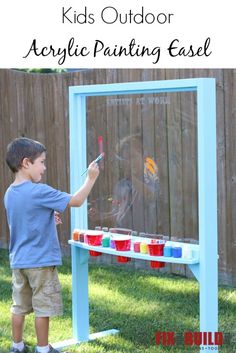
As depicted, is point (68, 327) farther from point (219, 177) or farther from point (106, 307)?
point (219, 177)

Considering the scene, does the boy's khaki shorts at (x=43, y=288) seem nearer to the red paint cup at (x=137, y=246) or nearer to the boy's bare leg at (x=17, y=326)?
the boy's bare leg at (x=17, y=326)

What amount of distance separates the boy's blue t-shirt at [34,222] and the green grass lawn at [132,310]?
2.13 feet

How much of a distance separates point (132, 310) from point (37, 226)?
4.67 ft

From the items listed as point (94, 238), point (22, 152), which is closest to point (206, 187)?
point (94, 238)

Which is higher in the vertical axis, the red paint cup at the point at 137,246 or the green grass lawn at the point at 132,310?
the red paint cup at the point at 137,246

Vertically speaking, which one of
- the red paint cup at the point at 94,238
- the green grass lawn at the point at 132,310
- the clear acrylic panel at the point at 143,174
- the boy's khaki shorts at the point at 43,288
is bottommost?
the green grass lawn at the point at 132,310

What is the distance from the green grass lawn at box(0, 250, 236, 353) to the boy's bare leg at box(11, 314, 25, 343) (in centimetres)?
15

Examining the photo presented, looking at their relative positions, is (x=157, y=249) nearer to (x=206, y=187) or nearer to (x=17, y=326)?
(x=206, y=187)

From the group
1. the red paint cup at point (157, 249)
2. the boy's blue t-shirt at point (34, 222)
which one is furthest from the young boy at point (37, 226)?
the red paint cup at point (157, 249)

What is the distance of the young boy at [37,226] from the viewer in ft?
13.9

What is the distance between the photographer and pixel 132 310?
212 inches
